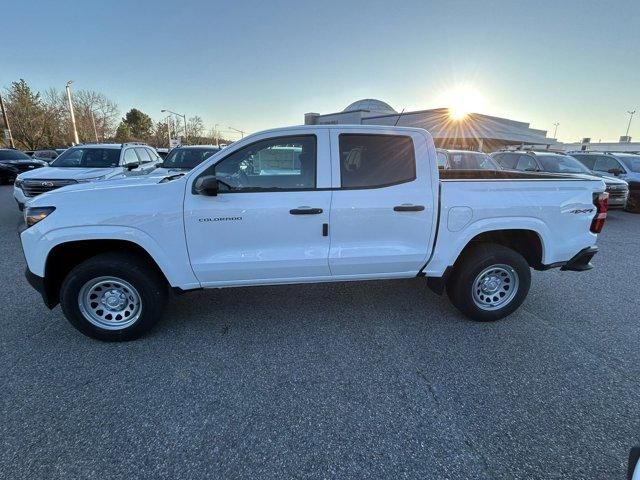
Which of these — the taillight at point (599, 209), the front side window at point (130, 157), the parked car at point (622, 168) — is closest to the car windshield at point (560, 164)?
the parked car at point (622, 168)

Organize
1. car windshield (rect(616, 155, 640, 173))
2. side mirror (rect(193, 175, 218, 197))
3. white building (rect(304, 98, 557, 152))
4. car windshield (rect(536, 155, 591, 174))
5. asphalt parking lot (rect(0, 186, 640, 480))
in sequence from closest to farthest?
asphalt parking lot (rect(0, 186, 640, 480))
side mirror (rect(193, 175, 218, 197))
car windshield (rect(536, 155, 591, 174))
car windshield (rect(616, 155, 640, 173))
white building (rect(304, 98, 557, 152))

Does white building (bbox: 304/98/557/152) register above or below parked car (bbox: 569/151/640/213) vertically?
above

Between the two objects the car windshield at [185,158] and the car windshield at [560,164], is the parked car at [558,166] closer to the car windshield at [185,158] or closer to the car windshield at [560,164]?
the car windshield at [560,164]

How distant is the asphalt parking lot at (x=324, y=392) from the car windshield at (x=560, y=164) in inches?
290

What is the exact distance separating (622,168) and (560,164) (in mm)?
2551

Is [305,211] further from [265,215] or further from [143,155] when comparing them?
[143,155]

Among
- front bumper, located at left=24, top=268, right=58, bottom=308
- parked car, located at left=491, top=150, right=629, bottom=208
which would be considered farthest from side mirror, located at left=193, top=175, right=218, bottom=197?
parked car, located at left=491, top=150, right=629, bottom=208

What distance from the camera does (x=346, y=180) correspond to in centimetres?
315

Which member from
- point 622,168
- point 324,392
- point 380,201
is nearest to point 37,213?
point 324,392

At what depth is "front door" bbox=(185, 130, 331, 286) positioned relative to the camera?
2.99 metres

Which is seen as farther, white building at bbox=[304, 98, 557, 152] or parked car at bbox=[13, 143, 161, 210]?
white building at bbox=[304, 98, 557, 152]

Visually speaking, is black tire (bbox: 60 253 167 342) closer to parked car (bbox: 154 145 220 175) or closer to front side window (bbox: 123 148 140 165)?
parked car (bbox: 154 145 220 175)

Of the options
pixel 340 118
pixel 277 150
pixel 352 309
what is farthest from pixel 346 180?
pixel 340 118

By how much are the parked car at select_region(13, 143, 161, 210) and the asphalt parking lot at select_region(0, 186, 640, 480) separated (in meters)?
4.36
